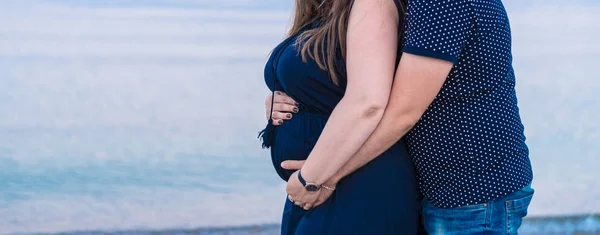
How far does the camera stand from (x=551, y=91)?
3.64 m

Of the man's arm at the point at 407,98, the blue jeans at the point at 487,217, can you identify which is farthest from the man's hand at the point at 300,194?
the blue jeans at the point at 487,217

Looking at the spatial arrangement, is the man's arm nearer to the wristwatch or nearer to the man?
the man

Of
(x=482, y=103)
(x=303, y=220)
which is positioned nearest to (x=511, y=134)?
(x=482, y=103)

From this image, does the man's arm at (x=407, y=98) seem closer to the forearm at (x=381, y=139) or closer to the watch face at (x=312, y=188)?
the forearm at (x=381, y=139)

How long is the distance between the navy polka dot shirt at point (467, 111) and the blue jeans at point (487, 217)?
14mm

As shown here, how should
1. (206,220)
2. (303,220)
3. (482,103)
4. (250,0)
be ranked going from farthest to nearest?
(250,0)
(206,220)
(303,220)
(482,103)

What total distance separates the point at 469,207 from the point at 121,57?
253cm

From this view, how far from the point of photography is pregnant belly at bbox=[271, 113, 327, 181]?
1.64 meters

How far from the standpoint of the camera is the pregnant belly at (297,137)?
64.6 inches

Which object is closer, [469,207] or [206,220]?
[469,207]

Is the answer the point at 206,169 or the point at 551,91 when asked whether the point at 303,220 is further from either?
the point at 551,91

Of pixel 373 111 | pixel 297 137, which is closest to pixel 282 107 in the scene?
pixel 297 137

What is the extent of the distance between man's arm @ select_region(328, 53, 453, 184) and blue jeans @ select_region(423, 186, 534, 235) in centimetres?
18

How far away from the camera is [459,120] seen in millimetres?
1470
